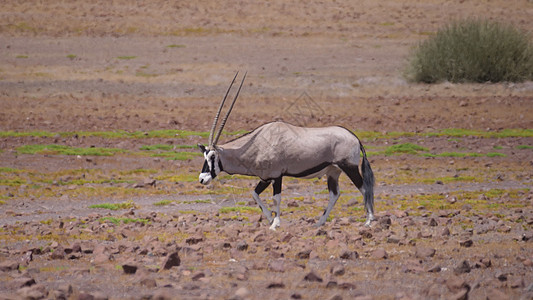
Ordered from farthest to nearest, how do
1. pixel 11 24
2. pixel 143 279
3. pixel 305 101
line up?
1. pixel 11 24
2. pixel 305 101
3. pixel 143 279

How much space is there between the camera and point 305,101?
1359 inches

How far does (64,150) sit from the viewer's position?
78.2 feet

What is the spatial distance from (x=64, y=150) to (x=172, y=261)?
578 inches

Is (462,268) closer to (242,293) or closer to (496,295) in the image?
(496,295)

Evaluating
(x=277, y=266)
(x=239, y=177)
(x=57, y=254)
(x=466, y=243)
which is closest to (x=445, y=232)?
(x=466, y=243)

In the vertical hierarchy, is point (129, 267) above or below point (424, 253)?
above

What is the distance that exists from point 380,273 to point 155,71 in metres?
31.6

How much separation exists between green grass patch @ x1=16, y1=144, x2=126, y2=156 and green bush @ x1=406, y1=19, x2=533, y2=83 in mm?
18177

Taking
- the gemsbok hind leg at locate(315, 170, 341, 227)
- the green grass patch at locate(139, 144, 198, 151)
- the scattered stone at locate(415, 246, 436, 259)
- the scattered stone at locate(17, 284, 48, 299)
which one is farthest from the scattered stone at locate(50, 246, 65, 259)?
the green grass patch at locate(139, 144, 198, 151)

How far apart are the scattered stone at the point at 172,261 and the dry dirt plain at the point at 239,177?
0.08 feet

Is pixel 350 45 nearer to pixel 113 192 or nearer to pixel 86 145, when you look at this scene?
pixel 86 145

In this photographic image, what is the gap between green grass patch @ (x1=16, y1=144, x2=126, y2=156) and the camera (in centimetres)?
2352

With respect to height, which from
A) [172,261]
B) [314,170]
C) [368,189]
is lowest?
[368,189]

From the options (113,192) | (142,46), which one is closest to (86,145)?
(113,192)
